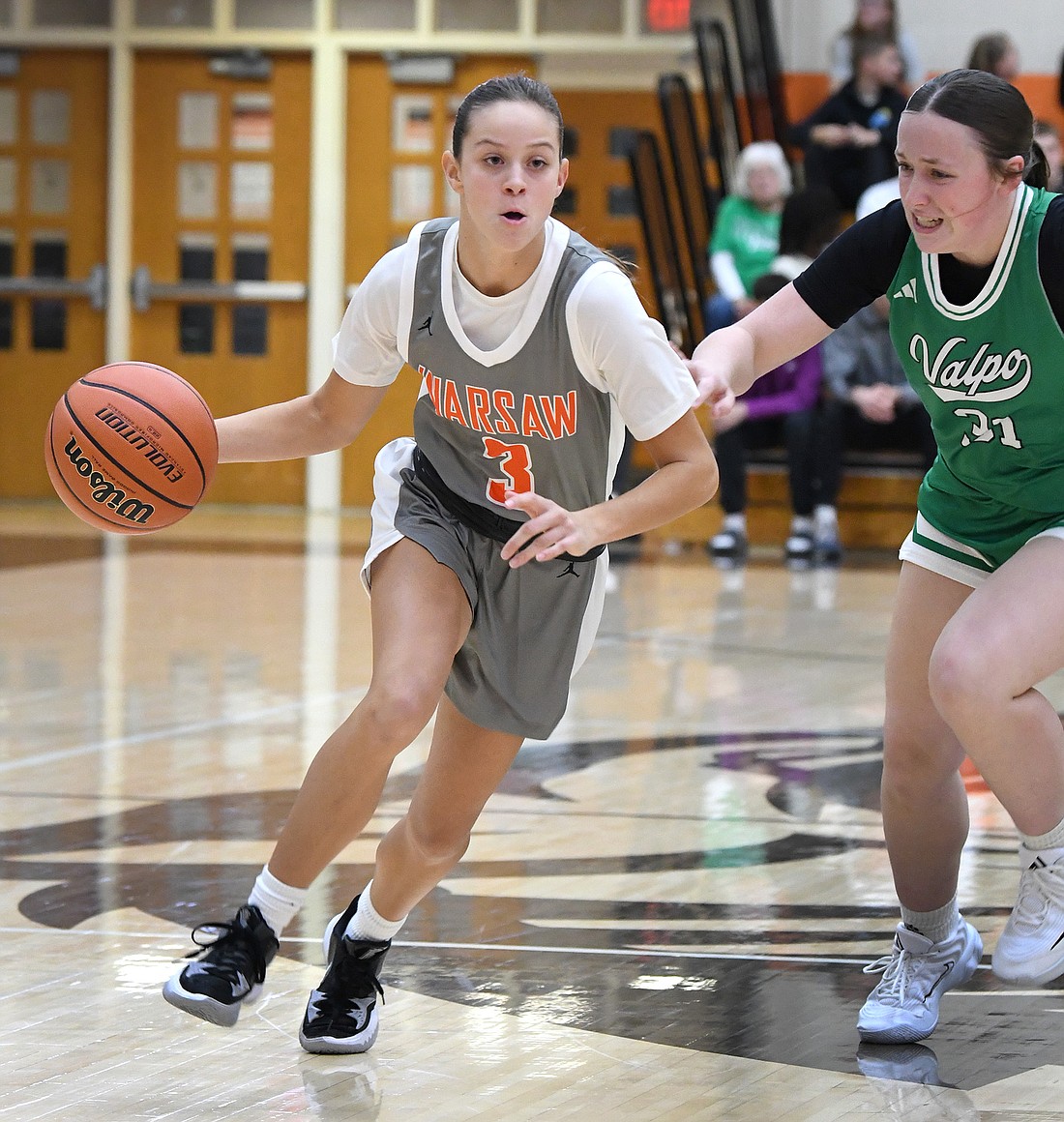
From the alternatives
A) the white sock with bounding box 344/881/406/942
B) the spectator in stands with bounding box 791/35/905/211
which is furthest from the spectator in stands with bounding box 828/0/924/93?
the white sock with bounding box 344/881/406/942

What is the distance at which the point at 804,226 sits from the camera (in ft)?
27.6

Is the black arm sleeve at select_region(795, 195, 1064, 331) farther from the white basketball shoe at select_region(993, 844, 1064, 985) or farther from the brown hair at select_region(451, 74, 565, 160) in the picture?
the white basketball shoe at select_region(993, 844, 1064, 985)

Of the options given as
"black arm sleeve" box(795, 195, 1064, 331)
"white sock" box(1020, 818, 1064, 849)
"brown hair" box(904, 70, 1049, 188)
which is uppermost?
"brown hair" box(904, 70, 1049, 188)

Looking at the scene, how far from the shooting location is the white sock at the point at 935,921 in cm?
262

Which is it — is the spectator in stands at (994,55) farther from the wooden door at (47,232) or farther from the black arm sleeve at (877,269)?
the black arm sleeve at (877,269)

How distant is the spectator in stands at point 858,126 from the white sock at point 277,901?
24.8 ft

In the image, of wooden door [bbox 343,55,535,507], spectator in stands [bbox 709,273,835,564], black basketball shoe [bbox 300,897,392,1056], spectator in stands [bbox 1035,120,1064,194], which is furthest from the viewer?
wooden door [bbox 343,55,535,507]

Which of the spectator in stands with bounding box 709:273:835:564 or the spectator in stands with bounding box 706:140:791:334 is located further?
the spectator in stands with bounding box 706:140:791:334

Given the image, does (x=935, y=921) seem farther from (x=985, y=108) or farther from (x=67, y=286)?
(x=67, y=286)

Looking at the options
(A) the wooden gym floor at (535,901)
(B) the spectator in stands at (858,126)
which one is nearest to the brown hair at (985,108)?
(A) the wooden gym floor at (535,901)

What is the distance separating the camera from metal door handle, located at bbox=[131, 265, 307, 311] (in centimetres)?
1095

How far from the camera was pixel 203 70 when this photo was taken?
10961mm

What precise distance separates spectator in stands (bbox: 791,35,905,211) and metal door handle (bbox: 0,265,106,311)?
4257 mm

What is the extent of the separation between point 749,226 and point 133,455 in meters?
6.56
